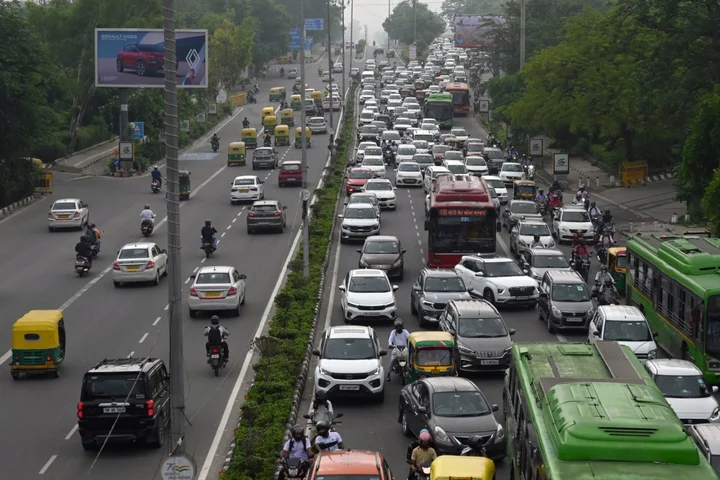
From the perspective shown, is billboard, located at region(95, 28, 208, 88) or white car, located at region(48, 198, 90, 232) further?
billboard, located at region(95, 28, 208, 88)

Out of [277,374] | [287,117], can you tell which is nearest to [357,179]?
[277,374]

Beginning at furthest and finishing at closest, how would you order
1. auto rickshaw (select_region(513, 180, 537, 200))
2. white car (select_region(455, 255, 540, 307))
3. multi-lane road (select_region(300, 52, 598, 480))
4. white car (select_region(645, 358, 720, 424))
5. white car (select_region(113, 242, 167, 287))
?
auto rickshaw (select_region(513, 180, 537, 200)) → white car (select_region(113, 242, 167, 287)) → white car (select_region(455, 255, 540, 307)) → multi-lane road (select_region(300, 52, 598, 480)) → white car (select_region(645, 358, 720, 424))

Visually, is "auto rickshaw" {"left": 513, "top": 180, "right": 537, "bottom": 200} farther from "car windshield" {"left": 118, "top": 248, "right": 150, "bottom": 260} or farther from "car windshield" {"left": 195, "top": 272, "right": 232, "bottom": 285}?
"car windshield" {"left": 195, "top": 272, "right": 232, "bottom": 285}

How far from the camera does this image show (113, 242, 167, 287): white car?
3872 centimetres

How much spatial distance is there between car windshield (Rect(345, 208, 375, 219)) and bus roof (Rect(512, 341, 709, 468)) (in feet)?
101

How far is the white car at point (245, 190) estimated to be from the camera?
5828 centimetres

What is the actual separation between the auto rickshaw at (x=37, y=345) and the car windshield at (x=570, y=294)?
1374 centimetres

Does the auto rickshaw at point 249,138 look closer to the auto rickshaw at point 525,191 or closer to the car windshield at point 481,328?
the auto rickshaw at point 525,191

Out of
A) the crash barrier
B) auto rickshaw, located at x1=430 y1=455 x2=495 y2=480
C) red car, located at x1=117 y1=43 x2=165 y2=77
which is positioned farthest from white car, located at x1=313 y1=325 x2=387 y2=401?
the crash barrier

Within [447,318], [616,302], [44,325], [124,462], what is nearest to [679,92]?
[616,302]

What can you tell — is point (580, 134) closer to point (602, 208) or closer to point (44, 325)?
point (602, 208)

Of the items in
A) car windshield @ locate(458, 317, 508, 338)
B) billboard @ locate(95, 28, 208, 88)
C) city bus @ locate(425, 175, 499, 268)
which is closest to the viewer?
car windshield @ locate(458, 317, 508, 338)

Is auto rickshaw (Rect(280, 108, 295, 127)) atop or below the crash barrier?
atop

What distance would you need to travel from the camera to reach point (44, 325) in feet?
88.7
